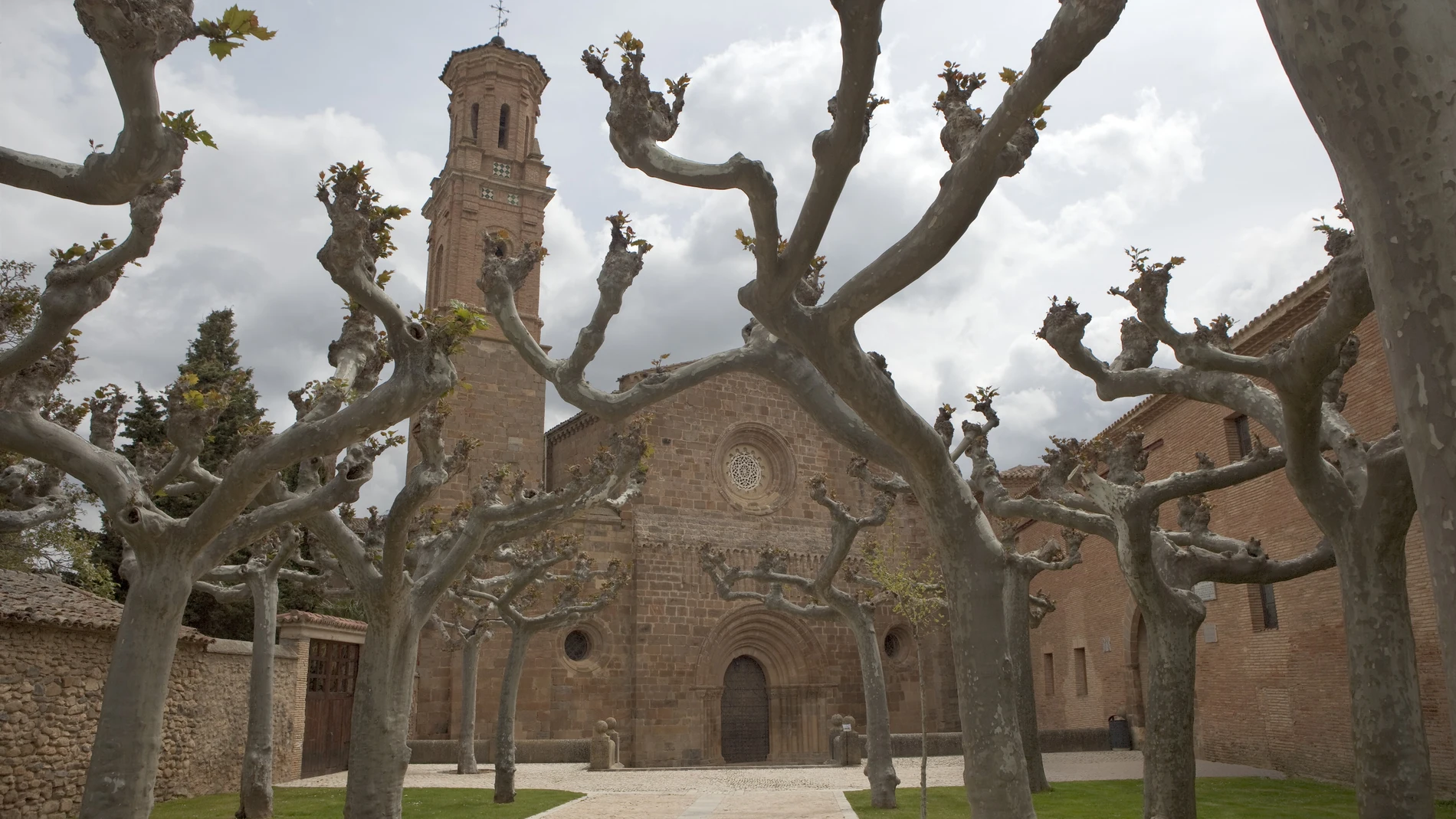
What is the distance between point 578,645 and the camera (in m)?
24.9

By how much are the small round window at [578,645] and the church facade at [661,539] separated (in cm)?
4

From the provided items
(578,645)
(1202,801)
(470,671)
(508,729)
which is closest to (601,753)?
(470,671)

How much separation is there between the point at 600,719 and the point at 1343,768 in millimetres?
15013

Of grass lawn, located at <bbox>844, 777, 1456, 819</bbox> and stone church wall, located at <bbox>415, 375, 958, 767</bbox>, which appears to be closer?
grass lawn, located at <bbox>844, 777, 1456, 819</bbox>

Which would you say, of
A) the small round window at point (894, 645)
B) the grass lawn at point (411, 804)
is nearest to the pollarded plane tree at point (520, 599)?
the grass lawn at point (411, 804)

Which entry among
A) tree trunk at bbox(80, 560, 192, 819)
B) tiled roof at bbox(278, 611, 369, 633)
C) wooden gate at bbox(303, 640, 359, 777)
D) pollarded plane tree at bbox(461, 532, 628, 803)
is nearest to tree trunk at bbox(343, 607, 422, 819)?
tree trunk at bbox(80, 560, 192, 819)

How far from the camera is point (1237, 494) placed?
1905cm

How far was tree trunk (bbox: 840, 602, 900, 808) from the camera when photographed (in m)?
13.7

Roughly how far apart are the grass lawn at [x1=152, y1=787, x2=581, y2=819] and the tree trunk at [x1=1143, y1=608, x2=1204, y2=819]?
798cm

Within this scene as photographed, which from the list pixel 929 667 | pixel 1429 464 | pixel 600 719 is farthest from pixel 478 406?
pixel 1429 464

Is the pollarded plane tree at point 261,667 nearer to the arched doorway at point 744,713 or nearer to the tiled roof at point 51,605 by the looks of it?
the tiled roof at point 51,605

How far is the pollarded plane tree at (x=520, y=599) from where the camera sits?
15.6 metres

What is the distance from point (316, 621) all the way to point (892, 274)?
1883 centimetres

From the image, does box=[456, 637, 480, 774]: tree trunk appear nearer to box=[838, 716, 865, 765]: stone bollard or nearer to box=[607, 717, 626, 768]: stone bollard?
box=[607, 717, 626, 768]: stone bollard
